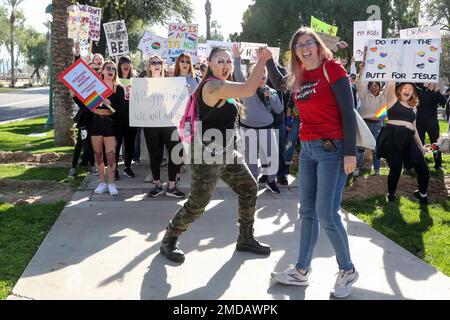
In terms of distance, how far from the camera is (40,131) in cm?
1599

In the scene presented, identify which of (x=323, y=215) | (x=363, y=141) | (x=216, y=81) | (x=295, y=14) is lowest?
(x=323, y=215)

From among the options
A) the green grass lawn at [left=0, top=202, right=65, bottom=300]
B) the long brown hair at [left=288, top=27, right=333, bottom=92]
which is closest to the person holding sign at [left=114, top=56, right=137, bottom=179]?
the green grass lawn at [left=0, top=202, right=65, bottom=300]

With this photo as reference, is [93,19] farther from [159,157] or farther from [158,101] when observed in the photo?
[159,157]

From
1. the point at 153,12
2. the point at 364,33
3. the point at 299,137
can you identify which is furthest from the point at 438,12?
the point at 299,137

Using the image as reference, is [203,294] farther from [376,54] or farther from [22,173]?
[22,173]

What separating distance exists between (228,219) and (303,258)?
2.00 metres

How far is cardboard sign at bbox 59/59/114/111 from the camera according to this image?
22.7 ft

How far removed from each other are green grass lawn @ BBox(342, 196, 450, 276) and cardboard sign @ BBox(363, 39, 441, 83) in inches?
71.1

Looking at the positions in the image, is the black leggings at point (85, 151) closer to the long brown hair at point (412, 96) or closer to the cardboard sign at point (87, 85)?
the cardboard sign at point (87, 85)

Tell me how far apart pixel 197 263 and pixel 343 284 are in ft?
4.34

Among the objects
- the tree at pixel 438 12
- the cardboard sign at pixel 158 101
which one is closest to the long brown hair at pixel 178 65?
the cardboard sign at pixel 158 101

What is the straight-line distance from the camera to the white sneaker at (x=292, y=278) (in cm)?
401

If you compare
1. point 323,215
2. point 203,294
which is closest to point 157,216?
point 203,294
